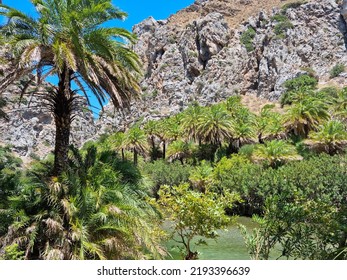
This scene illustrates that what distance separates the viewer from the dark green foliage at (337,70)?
199ft

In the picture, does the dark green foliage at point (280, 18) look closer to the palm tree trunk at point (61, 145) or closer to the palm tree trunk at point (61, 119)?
the palm tree trunk at point (61, 119)

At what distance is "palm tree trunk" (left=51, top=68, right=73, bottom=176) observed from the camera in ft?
33.8

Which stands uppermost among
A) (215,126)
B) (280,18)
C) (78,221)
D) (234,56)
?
(280,18)

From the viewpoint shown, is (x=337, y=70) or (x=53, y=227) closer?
(x=53, y=227)

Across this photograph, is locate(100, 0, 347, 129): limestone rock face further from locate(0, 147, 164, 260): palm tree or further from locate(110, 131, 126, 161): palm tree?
locate(0, 147, 164, 260): palm tree

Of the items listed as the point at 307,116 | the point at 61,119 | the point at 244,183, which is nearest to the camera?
the point at 61,119

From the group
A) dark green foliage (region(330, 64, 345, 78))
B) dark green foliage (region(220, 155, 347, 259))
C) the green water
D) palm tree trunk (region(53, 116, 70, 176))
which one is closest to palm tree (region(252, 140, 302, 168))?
dark green foliage (region(220, 155, 347, 259))

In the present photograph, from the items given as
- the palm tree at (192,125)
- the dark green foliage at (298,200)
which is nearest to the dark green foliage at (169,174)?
the palm tree at (192,125)

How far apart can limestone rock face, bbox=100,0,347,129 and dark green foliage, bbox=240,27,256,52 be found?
0.51 meters

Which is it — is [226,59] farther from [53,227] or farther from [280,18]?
[53,227]

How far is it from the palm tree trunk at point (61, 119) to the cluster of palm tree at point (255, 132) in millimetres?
28592

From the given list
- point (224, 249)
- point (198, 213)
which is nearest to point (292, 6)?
point (224, 249)

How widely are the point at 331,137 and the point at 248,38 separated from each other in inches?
1766

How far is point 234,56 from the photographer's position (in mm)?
74062
